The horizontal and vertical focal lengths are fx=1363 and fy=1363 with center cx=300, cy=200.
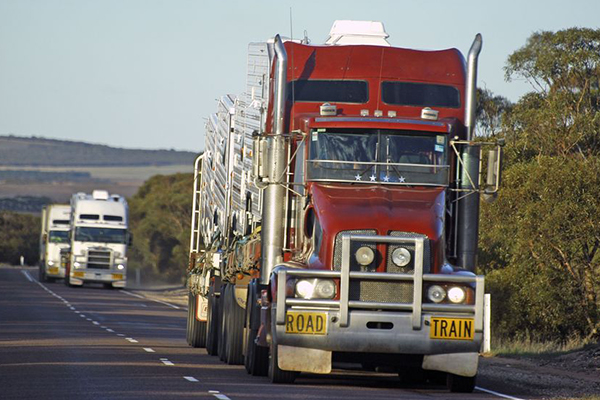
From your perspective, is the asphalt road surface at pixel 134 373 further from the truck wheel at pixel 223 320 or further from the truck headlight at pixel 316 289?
the truck headlight at pixel 316 289

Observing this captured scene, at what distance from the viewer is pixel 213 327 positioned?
83.1 feet

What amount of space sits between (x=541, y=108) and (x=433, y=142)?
28.3 meters

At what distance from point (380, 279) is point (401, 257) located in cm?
40

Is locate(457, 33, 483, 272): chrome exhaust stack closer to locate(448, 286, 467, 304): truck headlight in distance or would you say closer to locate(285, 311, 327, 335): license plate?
locate(448, 286, 467, 304): truck headlight in distance

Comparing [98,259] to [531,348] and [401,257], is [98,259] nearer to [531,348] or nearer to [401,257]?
[531,348]

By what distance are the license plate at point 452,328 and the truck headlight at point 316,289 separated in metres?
1.27

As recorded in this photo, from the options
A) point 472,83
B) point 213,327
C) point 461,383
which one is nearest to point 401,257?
point 461,383

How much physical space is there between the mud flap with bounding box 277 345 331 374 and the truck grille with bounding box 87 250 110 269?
50277 mm

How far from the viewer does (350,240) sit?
53.9 ft

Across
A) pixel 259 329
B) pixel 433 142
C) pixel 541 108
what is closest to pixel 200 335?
pixel 259 329

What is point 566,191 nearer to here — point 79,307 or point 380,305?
point 380,305

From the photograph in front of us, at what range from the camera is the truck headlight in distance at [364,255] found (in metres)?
16.5

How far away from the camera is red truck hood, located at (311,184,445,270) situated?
54.6 feet

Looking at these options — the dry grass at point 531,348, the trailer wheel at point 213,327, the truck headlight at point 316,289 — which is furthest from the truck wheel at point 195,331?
the truck headlight at point 316,289
